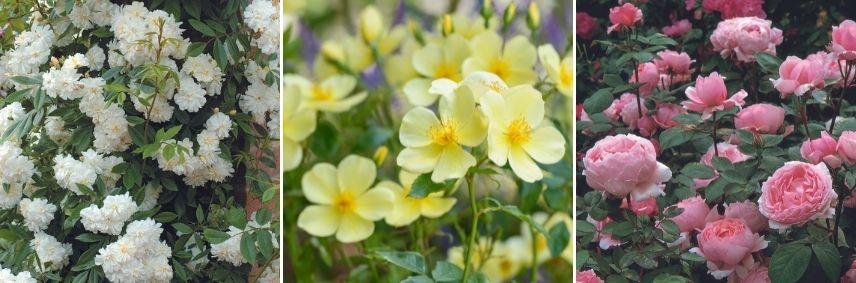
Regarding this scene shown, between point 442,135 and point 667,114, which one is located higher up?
point 442,135

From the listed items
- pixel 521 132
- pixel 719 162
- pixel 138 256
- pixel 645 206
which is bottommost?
pixel 138 256

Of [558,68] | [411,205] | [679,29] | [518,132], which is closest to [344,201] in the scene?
[411,205]

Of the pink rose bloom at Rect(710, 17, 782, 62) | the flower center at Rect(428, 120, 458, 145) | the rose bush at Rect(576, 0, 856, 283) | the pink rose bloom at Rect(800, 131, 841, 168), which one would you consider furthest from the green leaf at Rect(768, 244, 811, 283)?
the flower center at Rect(428, 120, 458, 145)

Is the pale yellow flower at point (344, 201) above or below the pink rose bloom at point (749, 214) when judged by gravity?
above

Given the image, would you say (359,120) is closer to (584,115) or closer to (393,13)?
(393,13)

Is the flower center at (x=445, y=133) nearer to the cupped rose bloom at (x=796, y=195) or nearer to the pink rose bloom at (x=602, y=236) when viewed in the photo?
the pink rose bloom at (x=602, y=236)

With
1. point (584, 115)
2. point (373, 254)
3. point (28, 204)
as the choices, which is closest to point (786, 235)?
point (584, 115)

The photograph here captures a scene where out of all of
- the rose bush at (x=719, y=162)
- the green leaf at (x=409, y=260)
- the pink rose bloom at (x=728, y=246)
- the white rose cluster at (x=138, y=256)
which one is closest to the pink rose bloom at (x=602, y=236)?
the rose bush at (x=719, y=162)

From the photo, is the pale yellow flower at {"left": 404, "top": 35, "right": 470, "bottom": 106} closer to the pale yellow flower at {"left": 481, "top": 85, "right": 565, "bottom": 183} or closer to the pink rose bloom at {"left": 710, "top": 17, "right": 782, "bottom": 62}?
the pale yellow flower at {"left": 481, "top": 85, "right": 565, "bottom": 183}

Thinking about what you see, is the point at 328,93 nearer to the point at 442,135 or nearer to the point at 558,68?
the point at 442,135
